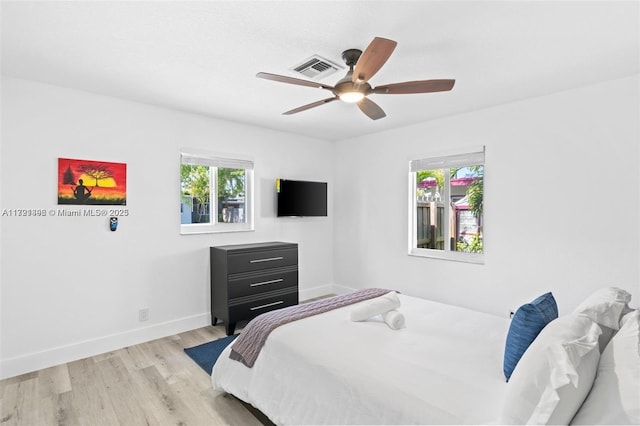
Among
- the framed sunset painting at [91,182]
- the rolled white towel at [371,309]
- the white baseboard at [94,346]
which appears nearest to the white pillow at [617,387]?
the rolled white towel at [371,309]

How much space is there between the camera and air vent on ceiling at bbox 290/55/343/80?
7.84ft

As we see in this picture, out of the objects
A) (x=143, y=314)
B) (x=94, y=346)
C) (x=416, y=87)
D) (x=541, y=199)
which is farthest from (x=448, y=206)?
(x=94, y=346)

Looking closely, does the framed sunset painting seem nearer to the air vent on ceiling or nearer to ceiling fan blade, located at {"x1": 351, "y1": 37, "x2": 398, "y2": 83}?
the air vent on ceiling

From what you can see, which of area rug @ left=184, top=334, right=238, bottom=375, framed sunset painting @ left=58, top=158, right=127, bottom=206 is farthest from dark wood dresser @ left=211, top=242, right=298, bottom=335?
framed sunset painting @ left=58, top=158, right=127, bottom=206

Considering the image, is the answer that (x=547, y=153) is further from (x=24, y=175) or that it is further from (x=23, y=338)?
(x=23, y=338)

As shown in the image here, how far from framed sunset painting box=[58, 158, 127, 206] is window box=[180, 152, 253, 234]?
634 millimetres

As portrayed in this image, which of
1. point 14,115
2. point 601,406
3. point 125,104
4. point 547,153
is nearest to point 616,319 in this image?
point 601,406

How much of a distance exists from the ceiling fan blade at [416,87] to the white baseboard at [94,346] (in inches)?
121

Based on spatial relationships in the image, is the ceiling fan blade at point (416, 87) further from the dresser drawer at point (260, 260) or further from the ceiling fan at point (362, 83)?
the dresser drawer at point (260, 260)

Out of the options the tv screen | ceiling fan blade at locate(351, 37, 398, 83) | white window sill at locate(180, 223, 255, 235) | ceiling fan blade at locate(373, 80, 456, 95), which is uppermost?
ceiling fan blade at locate(351, 37, 398, 83)

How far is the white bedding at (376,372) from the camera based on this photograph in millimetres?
1418

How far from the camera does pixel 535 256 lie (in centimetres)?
326

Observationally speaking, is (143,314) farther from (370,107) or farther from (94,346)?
(370,107)

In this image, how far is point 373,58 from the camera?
183cm
